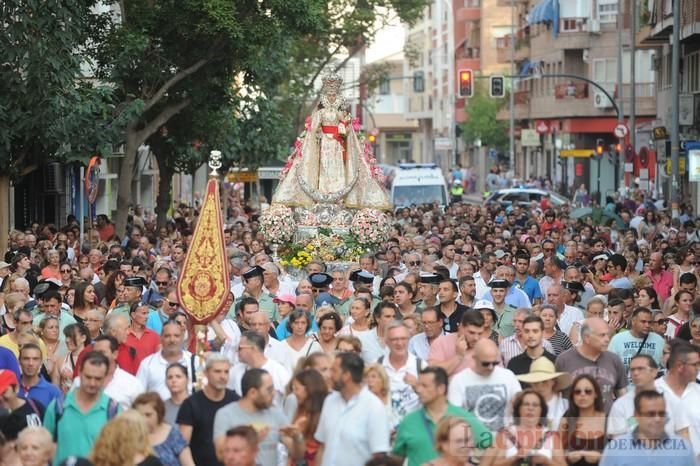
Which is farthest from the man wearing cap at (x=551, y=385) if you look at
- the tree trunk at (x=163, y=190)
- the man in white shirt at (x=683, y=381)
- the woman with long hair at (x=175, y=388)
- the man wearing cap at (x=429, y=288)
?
the tree trunk at (x=163, y=190)

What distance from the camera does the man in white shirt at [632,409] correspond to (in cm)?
1152

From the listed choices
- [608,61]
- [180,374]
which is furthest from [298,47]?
[180,374]

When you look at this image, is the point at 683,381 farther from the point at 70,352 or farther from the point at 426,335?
the point at 70,352

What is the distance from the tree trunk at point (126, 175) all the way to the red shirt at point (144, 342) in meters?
20.9

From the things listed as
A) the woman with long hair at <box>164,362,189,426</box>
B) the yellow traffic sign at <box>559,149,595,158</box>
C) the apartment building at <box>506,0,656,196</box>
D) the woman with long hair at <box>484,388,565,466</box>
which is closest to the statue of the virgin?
the woman with long hair at <box>164,362,189,426</box>

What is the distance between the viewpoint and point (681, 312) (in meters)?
17.9

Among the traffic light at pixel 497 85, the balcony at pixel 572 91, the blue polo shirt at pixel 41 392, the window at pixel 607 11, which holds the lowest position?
the blue polo shirt at pixel 41 392

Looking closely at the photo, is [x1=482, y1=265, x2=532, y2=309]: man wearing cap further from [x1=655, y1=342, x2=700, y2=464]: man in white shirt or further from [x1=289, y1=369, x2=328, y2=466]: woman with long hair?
[x1=289, y1=369, x2=328, y2=466]: woman with long hair

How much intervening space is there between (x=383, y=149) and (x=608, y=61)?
280ft

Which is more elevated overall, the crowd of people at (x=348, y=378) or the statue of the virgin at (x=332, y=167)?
the statue of the virgin at (x=332, y=167)

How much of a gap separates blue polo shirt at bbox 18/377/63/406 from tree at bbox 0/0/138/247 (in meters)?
15.1

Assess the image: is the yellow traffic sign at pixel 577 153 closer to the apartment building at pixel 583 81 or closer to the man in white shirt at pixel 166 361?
the apartment building at pixel 583 81

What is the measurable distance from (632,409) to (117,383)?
3474mm

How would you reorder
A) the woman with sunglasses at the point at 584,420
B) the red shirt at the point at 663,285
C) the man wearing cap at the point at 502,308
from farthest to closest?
1. the red shirt at the point at 663,285
2. the man wearing cap at the point at 502,308
3. the woman with sunglasses at the point at 584,420
